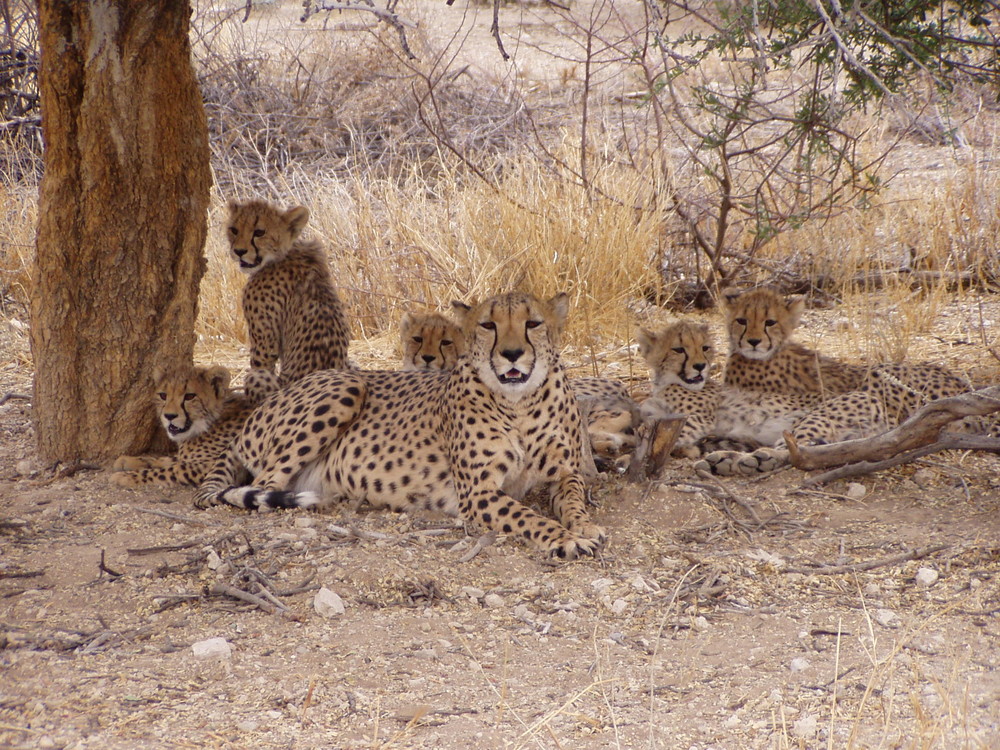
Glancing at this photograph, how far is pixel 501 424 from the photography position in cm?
405

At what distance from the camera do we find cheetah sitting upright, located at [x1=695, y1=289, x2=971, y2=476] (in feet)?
15.6

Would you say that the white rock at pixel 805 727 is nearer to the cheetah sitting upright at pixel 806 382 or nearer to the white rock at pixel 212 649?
the white rock at pixel 212 649

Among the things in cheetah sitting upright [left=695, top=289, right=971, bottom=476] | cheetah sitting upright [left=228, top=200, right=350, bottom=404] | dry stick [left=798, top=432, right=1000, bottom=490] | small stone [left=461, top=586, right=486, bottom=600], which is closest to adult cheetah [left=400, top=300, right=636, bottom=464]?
cheetah sitting upright [left=228, top=200, right=350, bottom=404]

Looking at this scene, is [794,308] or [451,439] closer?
[451,439]

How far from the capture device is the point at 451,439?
4.13m

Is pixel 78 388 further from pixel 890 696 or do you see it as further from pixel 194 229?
pixel 890 696

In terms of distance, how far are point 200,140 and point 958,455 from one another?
330 centimetres

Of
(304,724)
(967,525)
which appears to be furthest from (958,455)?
(304,724)

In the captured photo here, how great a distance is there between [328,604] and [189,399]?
171cm

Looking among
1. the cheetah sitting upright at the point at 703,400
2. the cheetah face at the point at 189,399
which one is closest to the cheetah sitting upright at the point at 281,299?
the cheetah face at the point at 189,399

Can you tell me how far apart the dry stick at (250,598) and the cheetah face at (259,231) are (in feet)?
7.91

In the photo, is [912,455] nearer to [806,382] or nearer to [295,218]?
[806,382]

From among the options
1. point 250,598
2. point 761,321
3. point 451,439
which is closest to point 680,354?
point 761,321

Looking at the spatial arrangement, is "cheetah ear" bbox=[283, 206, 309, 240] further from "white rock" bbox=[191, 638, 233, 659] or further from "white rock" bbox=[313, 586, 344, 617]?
"white rock" bbox=[191, 638, 233, 659]
